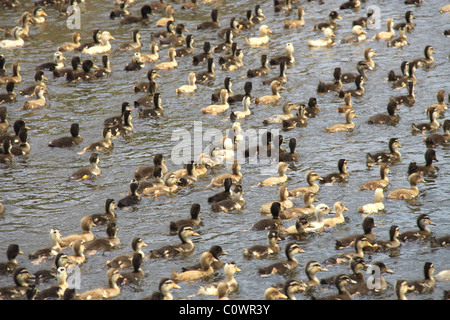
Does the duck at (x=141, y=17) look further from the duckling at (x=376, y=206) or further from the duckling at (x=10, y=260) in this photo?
the duckling at (x=10, y=260)

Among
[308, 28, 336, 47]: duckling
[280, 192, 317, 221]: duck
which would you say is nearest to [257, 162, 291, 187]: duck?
[280, 192, 317, 221]: duck

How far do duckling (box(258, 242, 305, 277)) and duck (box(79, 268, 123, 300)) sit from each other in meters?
2.82

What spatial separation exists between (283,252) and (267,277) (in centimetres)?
105

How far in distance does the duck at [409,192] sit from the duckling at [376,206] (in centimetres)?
67

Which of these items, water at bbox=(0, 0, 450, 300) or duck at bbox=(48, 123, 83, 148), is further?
duck at bbox=(48, 123, 83, 148)

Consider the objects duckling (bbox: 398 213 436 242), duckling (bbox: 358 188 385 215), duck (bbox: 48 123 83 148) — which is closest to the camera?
duckling (bbox: 398 213 436 242)

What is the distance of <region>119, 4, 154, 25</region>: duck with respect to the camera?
105 feet

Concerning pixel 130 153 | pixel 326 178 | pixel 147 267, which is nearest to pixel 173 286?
pixel 147 267

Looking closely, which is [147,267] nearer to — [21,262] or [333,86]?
[21,262]

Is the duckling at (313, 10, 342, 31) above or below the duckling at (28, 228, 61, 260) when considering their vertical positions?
above

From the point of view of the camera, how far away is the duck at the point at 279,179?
1942 cm

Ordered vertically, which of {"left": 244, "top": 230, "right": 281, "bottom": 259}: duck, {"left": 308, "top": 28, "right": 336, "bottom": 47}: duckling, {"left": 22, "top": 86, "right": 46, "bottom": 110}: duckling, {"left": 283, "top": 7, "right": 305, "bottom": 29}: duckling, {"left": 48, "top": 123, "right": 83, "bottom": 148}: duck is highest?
{"left": 283, "top": 7, "right": 305, "bottom": 29}: duckling

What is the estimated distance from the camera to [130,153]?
21641 mm

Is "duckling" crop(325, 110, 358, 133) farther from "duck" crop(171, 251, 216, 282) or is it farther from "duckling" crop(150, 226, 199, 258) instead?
"duck" crop(171, 251, 216, 282)
